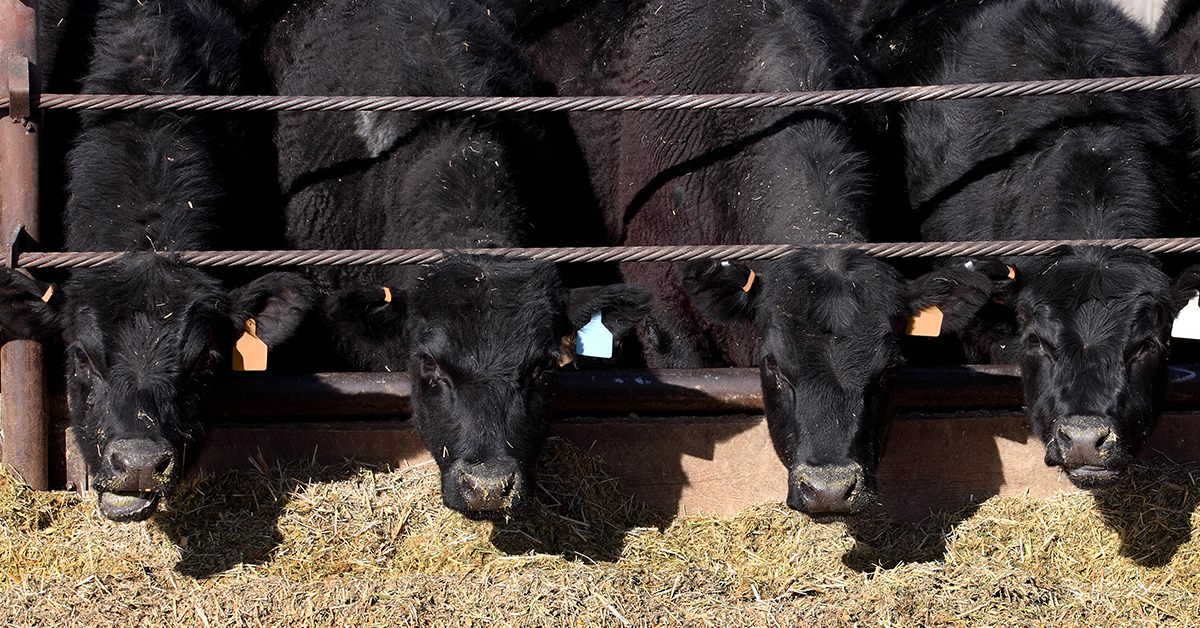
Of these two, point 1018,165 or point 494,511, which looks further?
point 1018,165

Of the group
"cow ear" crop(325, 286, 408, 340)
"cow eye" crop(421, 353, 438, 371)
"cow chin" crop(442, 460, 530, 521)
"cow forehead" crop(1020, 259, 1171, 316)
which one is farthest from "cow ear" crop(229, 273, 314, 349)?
"cow forehead" crop(1020, 259, 1171, 316)

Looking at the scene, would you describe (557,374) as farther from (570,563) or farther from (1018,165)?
(1018,165)

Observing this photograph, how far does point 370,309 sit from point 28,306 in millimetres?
1383

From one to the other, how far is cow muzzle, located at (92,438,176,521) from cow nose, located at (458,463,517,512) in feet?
3.77

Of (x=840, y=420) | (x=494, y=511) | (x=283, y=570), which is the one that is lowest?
(x=283, y=570)

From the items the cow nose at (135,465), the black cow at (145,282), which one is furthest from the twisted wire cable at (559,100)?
the cow nose at (135,465)

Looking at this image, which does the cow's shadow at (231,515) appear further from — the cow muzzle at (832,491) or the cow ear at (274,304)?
the cow muzzle at (832,491)

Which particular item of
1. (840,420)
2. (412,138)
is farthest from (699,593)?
(412,138)

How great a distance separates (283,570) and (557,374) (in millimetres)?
1420

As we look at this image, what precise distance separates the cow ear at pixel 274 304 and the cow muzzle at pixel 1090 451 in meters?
3.25

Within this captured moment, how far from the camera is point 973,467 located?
5484 millimetres

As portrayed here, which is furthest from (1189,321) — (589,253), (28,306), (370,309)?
(28,306)

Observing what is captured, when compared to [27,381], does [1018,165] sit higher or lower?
higher

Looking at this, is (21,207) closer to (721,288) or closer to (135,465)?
(135,465)
